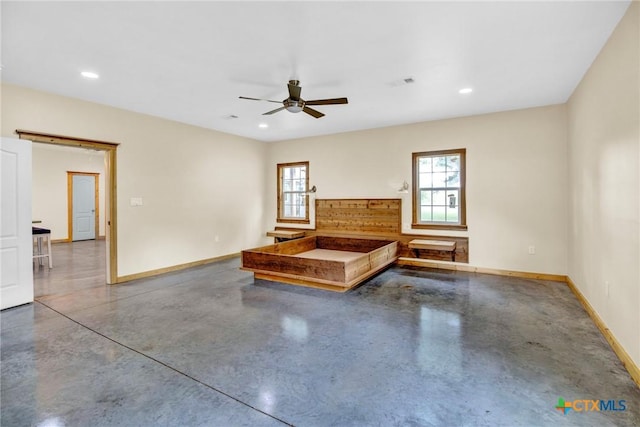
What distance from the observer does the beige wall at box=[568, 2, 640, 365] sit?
229 cm

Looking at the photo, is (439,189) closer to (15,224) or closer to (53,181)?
(15,224)

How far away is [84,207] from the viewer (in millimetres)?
9875

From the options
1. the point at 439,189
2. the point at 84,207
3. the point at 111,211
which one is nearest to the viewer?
the point at 111,211

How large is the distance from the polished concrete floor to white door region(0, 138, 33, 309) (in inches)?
10.1

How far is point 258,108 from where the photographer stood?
4.91 meters

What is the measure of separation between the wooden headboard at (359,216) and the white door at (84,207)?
26.2ft

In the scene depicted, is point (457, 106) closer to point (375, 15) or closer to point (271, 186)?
A: point (375, 15)

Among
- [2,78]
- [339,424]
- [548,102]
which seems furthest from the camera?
[548,102]

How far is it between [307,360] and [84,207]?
34.7 ft

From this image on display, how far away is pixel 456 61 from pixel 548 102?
8.00 ft

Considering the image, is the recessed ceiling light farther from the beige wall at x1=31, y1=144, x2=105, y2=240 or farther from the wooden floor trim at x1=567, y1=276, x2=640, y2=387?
the beige wall at x1=31, y1=144, x2=105, y2=240

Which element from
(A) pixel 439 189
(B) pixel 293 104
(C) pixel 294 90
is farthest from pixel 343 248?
(C) pixel 294 90

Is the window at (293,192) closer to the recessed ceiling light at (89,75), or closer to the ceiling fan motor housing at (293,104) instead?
the ceiling fan motor housing at (293,104)

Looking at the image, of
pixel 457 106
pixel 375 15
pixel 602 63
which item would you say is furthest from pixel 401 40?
pixel 457 106
